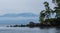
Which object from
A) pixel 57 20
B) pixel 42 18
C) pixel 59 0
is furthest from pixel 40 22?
pixel 59 0

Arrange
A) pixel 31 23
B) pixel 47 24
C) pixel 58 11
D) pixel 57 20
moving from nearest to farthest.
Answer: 1. pixel 58 11
2. pixel 57 20
3. pixel 47 24
4. pixel 31 23

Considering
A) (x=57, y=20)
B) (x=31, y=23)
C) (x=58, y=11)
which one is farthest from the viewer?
(x=31, y=23)

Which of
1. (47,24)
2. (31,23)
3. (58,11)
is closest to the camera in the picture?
(58,11)

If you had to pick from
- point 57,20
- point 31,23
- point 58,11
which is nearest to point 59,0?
point 58,11

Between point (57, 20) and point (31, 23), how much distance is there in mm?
16946

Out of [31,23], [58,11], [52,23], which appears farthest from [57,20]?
[58,11]

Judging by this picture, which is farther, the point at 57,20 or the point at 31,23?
the point at 31,23

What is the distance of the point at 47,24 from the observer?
9781 cm

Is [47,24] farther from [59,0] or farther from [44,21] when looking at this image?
[59,0]

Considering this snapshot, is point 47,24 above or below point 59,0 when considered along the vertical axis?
below

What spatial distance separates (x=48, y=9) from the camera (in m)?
97.3

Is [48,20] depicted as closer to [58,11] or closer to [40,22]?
[40,22]

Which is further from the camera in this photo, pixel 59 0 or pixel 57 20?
pixel 57 20

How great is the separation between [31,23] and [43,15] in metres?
11.1
